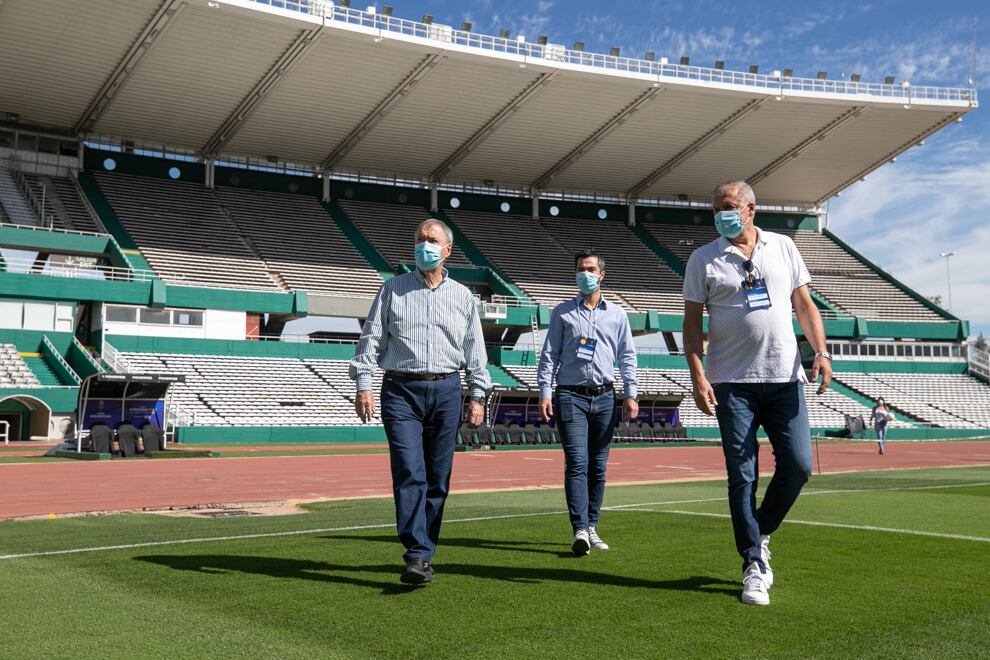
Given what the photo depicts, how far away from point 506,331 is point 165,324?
20074 millimetres

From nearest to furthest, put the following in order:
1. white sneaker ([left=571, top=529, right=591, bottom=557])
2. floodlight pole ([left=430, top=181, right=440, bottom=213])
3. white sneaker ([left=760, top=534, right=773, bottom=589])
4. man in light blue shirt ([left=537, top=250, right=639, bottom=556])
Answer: white sneaker ([left=760, top=534, right=773, bottom=589]) < white sneaker ([left=571, top=529, right=591, bottom=557]) < man in light blue shirt ([left=537, top=250, right=639, bottom=556]) < floodlight pole ([left=430, top=181, right=440, bottom=213])

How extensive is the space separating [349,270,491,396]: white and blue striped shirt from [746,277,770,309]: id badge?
174 centimetres

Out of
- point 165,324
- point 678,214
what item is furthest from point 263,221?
point 678,214

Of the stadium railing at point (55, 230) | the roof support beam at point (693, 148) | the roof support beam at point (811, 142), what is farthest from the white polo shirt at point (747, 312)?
the roof support beam at point (811, 142)

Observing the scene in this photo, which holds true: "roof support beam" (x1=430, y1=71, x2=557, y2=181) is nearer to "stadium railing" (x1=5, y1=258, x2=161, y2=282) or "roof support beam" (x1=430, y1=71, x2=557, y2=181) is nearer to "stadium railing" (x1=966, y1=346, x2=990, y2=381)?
"stadium railing" (x1=5, y1=258, x2=161, y2=282)

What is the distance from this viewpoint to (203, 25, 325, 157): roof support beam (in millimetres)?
39969

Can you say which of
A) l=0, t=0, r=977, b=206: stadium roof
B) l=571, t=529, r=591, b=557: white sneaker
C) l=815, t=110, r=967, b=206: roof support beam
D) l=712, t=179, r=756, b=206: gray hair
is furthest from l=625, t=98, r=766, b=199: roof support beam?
l=712, t=179, r=756, b=206: gray hair

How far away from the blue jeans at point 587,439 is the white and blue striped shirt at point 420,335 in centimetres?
131

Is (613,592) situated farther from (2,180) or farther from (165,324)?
(2,180)

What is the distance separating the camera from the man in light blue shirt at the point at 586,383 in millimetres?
6973

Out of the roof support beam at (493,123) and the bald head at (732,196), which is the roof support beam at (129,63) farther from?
the bald head at (732,196)

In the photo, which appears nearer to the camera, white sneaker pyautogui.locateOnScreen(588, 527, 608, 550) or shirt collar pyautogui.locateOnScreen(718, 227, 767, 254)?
shirt collar pyautogui.locateOnScreen(718, 227, 767, 254)

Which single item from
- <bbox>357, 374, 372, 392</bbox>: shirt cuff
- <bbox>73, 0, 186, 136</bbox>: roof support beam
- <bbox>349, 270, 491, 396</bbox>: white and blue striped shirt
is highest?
<bbox>73, 0, 186, 136</bbox>: roof support beam

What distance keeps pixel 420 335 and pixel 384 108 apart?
42.8 metres
